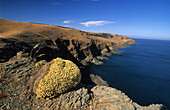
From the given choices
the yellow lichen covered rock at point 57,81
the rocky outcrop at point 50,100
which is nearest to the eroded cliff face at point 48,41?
the rocky outcrop at point 50,100

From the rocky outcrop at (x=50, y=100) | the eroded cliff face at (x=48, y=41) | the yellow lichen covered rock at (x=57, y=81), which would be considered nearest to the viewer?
the rocky outcrop at (x=50, y=100)

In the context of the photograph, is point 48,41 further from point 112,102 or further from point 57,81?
point 112,102

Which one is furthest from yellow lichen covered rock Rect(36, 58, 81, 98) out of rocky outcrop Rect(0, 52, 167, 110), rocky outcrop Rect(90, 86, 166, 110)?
rocky outcrop Rect(90, 86, 166, 110)

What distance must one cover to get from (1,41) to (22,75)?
7.94 metres

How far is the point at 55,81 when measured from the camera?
8.63 metres

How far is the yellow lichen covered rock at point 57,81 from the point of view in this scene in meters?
8.39

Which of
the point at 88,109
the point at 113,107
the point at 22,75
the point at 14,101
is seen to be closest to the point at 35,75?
the point at 22,75

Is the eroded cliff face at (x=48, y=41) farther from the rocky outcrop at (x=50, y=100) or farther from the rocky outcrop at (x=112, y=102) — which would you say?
the rocky outcrop at (x=112, y=102)

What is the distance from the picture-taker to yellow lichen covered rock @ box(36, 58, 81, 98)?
27.5 feet

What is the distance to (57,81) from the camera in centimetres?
865

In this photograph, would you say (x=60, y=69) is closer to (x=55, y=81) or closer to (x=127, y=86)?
(x=55, y=81)

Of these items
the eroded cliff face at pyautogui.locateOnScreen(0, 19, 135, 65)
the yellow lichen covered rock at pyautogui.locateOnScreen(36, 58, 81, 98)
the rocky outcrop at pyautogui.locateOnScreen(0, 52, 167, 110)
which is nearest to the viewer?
the rocky outcrop at pyautogui.locateOnScreen(0, 52, 167, 110)

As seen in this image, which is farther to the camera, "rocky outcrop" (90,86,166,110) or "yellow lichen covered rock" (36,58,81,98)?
"yellow lichen covered rock" (36,58,81,98)

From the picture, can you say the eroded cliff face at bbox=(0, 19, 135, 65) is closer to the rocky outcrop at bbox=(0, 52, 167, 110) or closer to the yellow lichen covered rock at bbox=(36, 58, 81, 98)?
the rocky outcrop at bbox=(0, 52, 167, 110)
